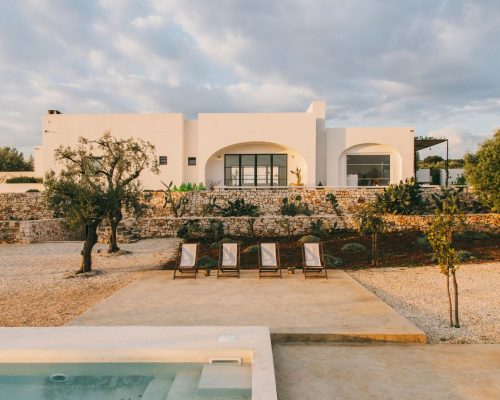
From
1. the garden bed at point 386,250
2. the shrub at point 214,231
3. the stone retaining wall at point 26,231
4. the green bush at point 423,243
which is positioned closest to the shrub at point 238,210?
the shrub at point 214,231

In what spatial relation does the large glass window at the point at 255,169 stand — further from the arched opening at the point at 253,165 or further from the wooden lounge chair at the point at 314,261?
the wooden lounge chair at the point at 314,261

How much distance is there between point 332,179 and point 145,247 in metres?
12.3

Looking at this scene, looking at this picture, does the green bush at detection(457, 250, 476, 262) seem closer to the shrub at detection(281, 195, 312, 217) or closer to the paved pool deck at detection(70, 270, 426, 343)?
the paved pool deck at detection(70, 270, 426, 343)

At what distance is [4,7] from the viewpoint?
10.1m

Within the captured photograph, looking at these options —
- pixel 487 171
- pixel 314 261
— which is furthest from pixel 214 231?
pixel 487 171

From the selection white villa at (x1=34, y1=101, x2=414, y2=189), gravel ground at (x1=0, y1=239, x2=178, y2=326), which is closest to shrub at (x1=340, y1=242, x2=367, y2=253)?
gravel ground at (x1=0, y1=239, x2=178, y2=326)

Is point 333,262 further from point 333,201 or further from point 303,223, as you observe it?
point 333,201

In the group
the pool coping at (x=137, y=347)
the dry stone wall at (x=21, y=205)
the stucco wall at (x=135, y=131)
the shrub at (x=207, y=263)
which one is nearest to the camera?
the pool coping at (x=137, y=347)

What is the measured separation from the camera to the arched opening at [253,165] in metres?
24.8

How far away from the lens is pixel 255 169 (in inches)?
992

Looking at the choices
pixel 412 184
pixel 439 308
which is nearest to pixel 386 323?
pixel 439 308

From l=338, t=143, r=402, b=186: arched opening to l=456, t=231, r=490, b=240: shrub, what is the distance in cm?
879

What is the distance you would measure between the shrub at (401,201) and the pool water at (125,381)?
14.6m

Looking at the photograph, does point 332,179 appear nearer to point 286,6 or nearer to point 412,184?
point 412,184
